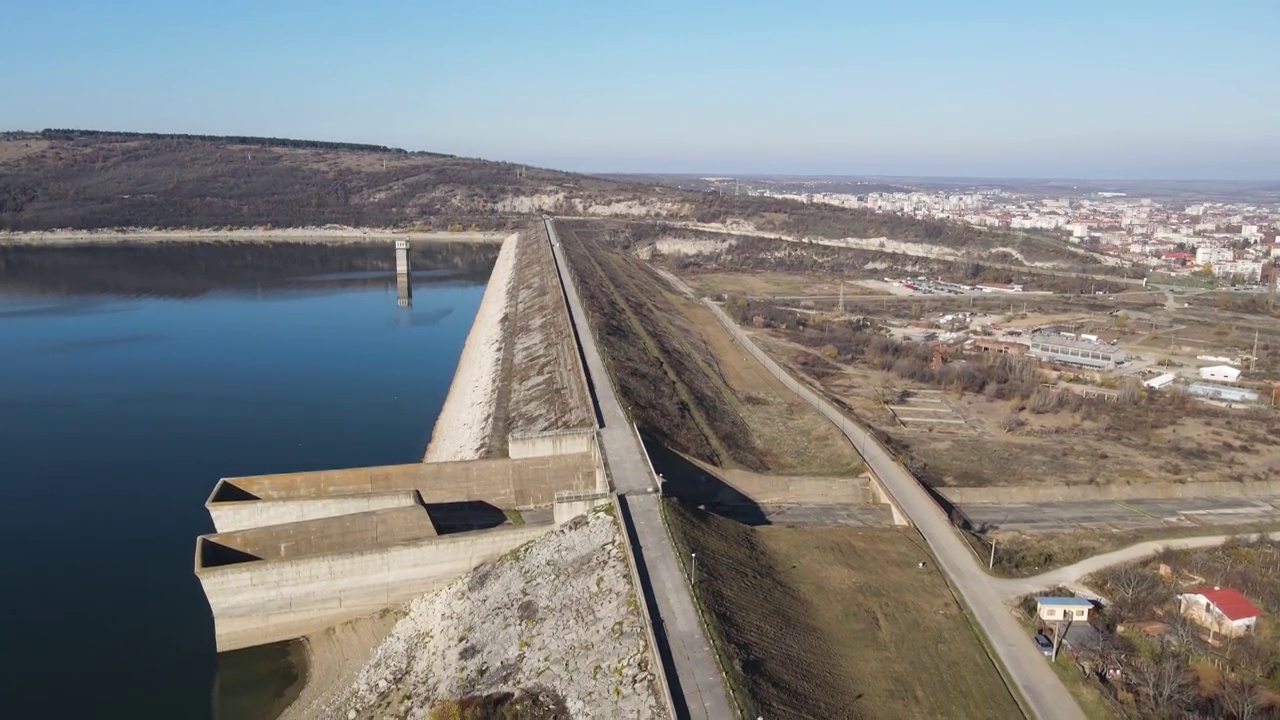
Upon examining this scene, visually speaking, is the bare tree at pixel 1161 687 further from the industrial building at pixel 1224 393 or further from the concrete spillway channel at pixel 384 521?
the industrial building at pixel 1224 393

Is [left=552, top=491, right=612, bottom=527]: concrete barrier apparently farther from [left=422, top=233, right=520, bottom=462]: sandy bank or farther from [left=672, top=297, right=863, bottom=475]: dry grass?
[left=672, top=297, right=863, bottom=475]: dry grass

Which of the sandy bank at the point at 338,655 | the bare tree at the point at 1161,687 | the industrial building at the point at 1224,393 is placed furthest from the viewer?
the industrial building at the point at 1224,393

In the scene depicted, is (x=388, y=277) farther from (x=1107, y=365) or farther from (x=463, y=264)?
(x=1107, y=365)

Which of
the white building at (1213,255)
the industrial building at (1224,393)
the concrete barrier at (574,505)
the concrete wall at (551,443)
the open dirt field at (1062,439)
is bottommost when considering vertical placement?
the open dirt field at (1062,439)

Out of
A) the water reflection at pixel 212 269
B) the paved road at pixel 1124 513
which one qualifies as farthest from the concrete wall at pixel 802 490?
the water reflection at pixel 212 269

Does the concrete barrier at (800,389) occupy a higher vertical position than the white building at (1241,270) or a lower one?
lower

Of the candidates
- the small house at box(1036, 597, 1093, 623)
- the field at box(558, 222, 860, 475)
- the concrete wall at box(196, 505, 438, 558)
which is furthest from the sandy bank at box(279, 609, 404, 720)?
the small house at box(1036, 597, 1093, 623)

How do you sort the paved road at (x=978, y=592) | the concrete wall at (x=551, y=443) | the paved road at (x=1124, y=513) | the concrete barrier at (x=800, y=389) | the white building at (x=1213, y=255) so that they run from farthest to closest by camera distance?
the white building at (x=1213, y=255) < the concrete wall at (x=551, y=443) < the paved road at (x=1124, y=513) < the concrete barrier at (x=800, y=389) < the paved road at (x=978, y=592)

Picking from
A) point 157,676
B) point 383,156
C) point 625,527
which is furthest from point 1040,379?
point 383,156
